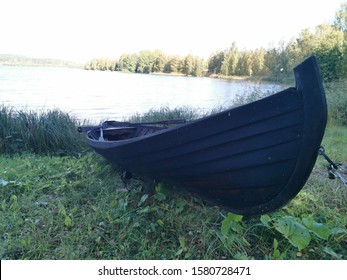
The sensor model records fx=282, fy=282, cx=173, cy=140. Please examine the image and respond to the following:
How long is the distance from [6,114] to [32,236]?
3.63 meters

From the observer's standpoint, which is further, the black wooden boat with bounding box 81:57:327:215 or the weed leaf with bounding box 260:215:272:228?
the weed leaf with bounding box 260:215:272:228

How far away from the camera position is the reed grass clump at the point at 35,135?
4734mm

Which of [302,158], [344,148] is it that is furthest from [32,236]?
[344,148]

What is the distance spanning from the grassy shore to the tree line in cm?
1288

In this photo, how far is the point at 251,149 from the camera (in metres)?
1.74

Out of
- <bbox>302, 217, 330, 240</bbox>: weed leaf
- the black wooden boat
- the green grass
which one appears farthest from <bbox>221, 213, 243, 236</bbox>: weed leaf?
<bbox>302, 217, 330, 240</bbox>: weed leaf

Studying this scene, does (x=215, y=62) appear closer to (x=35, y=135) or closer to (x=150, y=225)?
(x=35, y=135)

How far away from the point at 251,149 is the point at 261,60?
95.6ft

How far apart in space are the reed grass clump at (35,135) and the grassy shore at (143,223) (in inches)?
51.7

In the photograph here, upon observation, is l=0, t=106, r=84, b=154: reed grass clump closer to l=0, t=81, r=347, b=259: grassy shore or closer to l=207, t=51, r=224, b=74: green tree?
l=0, t=81, r=347, b=259: grassy shore

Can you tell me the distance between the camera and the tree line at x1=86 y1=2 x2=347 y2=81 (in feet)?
57.7

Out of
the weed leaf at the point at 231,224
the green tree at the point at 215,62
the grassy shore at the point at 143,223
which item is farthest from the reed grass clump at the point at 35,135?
the green tree at the point at 215,62

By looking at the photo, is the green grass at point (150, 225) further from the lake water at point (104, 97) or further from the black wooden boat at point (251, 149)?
the lake water at point (104, 97)

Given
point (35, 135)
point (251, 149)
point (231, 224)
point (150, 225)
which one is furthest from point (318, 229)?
point (35, 135)
